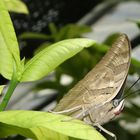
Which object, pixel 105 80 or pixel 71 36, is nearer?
pixel 105 80

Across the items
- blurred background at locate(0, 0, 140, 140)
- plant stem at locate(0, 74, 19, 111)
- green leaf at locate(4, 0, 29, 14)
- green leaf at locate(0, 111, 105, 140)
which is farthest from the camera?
blurred background at locate(0, 0, 140, 140)

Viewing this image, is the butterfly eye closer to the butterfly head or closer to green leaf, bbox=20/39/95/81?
the butterfly head

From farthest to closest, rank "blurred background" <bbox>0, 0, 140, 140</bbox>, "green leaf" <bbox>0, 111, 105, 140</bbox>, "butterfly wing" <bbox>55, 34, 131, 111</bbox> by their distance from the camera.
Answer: "blurred background" <bbox>0, 0, 140, 140</bbox>
"butterfly wing" <bbox>55, 34, 131, 111</bbox>
"green leaf" <bbox>0, 111, 105, 140</bbox>

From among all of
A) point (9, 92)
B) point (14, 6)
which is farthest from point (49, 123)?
point (14, 6)

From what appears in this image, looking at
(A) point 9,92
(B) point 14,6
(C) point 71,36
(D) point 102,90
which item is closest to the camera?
(A) point 9,92

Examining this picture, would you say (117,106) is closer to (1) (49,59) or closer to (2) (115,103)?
(2) (115,103)

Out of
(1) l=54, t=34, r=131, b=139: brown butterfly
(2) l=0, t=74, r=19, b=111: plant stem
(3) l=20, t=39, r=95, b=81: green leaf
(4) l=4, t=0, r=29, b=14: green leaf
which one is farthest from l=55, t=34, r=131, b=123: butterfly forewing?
(4) l=4, t=0, r=29, b=14: green leaf

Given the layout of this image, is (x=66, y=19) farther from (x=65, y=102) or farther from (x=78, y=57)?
(x=65, y=102)
